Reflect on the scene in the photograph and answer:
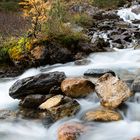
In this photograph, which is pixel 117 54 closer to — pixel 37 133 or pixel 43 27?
pixel 43 27

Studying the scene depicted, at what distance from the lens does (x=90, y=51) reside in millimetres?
14211

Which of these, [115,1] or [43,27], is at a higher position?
[43,27]

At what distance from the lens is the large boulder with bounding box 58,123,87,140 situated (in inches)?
314

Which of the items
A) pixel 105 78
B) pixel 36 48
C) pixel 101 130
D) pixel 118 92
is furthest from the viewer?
pixel 36 48

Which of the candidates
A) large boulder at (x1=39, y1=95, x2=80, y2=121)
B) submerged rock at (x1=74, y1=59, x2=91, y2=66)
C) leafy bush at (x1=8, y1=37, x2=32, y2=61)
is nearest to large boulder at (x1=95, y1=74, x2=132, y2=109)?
large boulder at (x1=39, y1=95, x2=80, y2=121)

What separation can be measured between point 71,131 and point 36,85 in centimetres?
270

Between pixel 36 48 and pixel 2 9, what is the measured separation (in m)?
18.0

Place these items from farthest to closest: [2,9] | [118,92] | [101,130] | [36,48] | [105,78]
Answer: [2,9] → [36,48] → [105,78] → [118,92] → [101,130]

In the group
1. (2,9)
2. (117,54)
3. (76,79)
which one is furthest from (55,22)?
(2,9)

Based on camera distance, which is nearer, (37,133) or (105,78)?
(37,133)

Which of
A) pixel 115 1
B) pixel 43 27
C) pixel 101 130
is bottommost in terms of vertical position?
pixel 115 1

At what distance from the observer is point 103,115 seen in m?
8.84

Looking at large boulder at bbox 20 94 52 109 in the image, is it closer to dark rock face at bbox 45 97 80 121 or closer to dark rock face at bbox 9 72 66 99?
dark rock face at bbox 9 72 66 99

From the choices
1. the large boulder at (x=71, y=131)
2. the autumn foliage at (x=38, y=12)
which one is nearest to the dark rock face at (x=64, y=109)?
the large boulder at (x=71, y=131)
